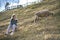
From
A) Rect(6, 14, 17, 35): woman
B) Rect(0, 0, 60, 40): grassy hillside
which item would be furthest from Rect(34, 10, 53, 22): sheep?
Rect(6, 14, 17, 35): woman

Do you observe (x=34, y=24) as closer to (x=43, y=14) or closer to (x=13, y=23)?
(x=43, y=14)

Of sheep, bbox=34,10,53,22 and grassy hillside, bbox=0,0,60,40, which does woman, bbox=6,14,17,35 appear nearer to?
grassy hillside, bbox=0,0,60,40

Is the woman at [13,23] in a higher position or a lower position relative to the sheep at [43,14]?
lower

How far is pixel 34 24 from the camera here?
5098 mm

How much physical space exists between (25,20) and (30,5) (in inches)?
16.7

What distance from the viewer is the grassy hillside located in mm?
4793

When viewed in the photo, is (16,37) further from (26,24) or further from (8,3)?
(8,3)

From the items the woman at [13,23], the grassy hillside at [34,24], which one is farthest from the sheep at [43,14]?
the woman at [13,23]

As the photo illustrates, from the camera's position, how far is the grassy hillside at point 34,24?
479cm

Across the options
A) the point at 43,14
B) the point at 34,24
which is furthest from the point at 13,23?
the point at 43,14

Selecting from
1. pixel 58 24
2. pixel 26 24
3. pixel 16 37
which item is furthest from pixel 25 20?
pixel 58 24

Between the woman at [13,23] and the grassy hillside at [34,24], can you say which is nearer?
the grassy hillside at [34,24]

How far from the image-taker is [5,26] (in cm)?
537

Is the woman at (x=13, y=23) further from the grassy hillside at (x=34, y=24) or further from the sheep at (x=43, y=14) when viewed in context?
the sheep at (x=43, y=14)
